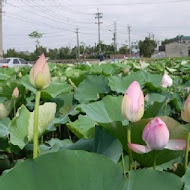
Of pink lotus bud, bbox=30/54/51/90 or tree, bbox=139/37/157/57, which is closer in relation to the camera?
pink lotus bud, bbox=30/54/51/90

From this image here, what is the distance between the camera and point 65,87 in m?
1.58

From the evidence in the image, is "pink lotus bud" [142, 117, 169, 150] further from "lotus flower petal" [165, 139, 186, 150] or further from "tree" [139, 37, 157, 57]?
"tree" [139, 37, 157, 57]

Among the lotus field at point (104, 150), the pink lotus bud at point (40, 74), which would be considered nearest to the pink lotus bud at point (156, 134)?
the lotus field at point (104, 150)

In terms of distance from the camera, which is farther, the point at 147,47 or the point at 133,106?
the point at 147,47

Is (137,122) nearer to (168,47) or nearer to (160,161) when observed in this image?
(160,161)

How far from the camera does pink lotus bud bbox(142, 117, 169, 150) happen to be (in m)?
0.52

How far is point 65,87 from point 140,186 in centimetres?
115

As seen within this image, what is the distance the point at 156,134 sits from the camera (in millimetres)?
517

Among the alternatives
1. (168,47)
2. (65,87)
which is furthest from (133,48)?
(65,87)

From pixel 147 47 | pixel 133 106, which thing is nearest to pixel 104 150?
pixel 133 106

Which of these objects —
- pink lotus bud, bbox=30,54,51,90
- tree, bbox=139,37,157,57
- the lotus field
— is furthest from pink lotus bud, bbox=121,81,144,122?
tree, bbox=139,37,157,57

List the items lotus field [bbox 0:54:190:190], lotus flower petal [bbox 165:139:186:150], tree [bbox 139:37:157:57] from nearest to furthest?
lotus field [bbox 0:54:190:190] < lotus flower petal [bbox 165:139:186:150] < tree [bbox 139:37:157:57]

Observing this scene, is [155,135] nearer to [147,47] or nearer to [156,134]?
[156,134]

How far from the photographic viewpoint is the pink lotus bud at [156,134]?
1.70 feet
